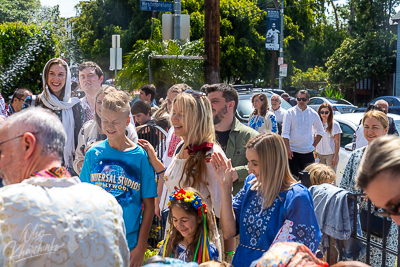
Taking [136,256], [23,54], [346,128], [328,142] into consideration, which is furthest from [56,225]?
[23,54]

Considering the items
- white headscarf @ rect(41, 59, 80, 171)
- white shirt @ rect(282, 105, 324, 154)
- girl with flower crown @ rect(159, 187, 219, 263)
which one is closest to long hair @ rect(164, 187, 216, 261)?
girl with flower crown @ rect(159, 187, 219, 263)

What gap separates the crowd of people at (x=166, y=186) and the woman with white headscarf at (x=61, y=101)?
1 cm

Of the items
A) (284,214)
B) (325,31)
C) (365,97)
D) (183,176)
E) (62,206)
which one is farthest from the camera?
(325,31)

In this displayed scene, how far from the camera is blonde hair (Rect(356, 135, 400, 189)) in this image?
1745 millimetres

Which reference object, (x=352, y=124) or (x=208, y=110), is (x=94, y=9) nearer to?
(x=352, y=124)

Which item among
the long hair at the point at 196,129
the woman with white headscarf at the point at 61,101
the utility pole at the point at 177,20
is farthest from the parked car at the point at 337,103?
the long hair at the point at 196,129

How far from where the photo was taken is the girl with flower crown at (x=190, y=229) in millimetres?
3467

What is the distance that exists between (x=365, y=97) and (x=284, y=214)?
4031cm

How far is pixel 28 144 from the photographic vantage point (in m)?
2.13

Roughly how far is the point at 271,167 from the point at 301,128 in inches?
221

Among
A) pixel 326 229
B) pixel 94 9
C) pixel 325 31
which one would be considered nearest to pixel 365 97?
pixel 325 31

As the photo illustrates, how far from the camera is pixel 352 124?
364 inches

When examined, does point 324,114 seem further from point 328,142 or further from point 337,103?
point 337,103

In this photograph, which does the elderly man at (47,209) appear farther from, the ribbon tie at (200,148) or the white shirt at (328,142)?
the white shirt at (328,142)
